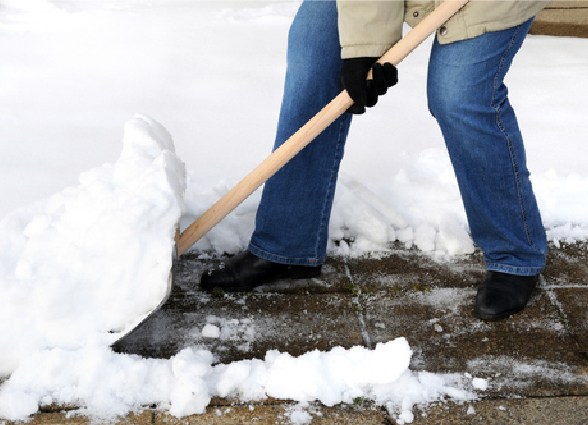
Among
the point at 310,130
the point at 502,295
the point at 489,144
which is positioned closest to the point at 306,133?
the point at 310,130

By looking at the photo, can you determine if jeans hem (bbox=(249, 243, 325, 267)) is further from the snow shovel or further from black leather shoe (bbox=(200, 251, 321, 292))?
the snow shovel

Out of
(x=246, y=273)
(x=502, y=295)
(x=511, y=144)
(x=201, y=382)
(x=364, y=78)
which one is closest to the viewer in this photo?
(x=201, y=382)

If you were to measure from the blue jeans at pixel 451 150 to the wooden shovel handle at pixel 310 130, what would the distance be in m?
0.12

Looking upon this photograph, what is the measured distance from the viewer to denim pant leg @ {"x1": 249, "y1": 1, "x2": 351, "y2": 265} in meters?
2.04

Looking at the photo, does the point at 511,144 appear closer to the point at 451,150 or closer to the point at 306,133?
the point at 451,150

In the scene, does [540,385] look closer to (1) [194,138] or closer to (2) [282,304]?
(2) [282,304]

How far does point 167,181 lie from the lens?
195 cm

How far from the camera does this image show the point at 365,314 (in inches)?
86.5

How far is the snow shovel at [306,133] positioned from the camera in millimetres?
1847

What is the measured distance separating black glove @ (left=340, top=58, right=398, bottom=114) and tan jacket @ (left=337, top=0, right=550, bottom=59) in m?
0.03

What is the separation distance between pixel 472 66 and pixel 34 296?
1.48 m

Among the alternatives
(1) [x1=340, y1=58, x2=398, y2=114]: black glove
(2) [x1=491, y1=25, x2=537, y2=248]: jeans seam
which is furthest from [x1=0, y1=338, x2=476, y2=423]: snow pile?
(1) [x1=340, y1=58, x2=398, y2=114]: black glove

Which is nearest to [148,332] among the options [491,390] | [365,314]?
[365,314]

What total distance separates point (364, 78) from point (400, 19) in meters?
0.24
